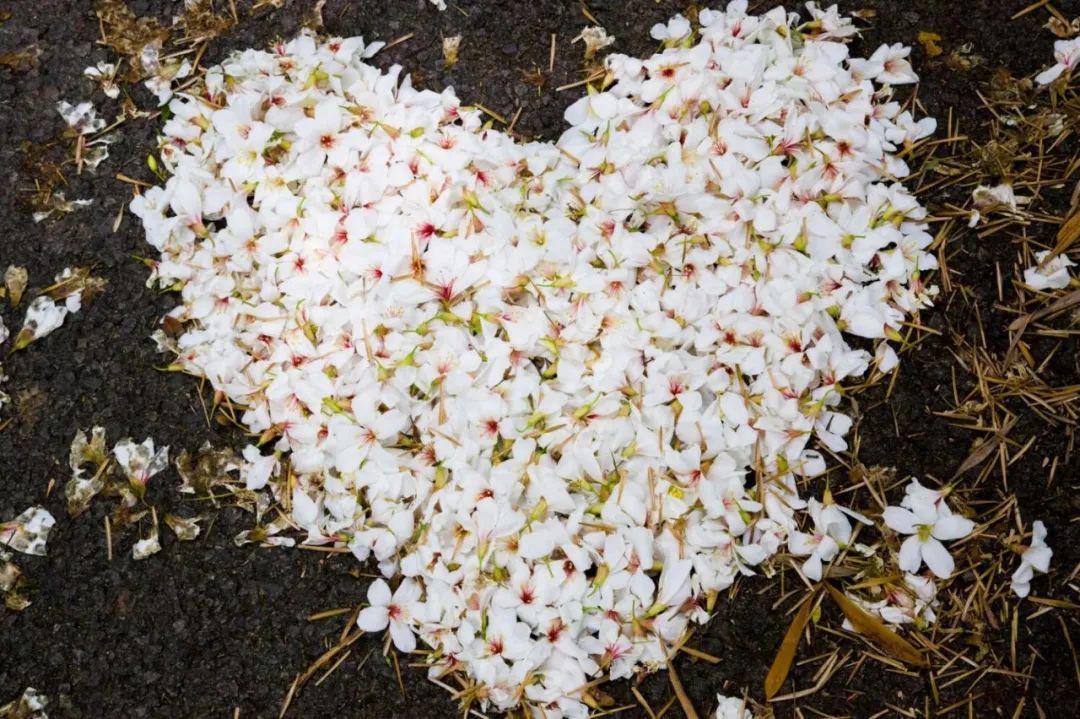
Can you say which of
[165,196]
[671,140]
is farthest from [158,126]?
[671,140]

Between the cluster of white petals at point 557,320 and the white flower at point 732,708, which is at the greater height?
the cluster of white petals at point 557,320

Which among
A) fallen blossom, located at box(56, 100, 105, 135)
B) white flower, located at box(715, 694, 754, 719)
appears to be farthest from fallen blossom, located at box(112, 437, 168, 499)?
Answer: white flower, located at box(715, 694, 754, 719)

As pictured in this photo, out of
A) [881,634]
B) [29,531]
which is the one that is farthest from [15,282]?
[881,634]

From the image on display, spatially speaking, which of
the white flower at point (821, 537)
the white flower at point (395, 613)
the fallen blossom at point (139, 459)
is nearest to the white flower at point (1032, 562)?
the white flower at point (821, 537)

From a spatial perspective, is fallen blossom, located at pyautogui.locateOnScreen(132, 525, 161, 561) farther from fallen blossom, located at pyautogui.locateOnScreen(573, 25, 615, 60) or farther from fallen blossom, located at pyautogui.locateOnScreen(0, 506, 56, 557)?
fallen blossom, located at pyautogui.locateOnScreen(573, 25, 615, 60)

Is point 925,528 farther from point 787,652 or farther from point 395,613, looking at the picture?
point 395,613

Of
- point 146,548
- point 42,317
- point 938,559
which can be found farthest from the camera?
point 42,317

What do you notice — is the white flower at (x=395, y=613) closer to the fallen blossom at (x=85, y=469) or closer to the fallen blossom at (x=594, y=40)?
the fallen blossom at (x=85, y=469)
